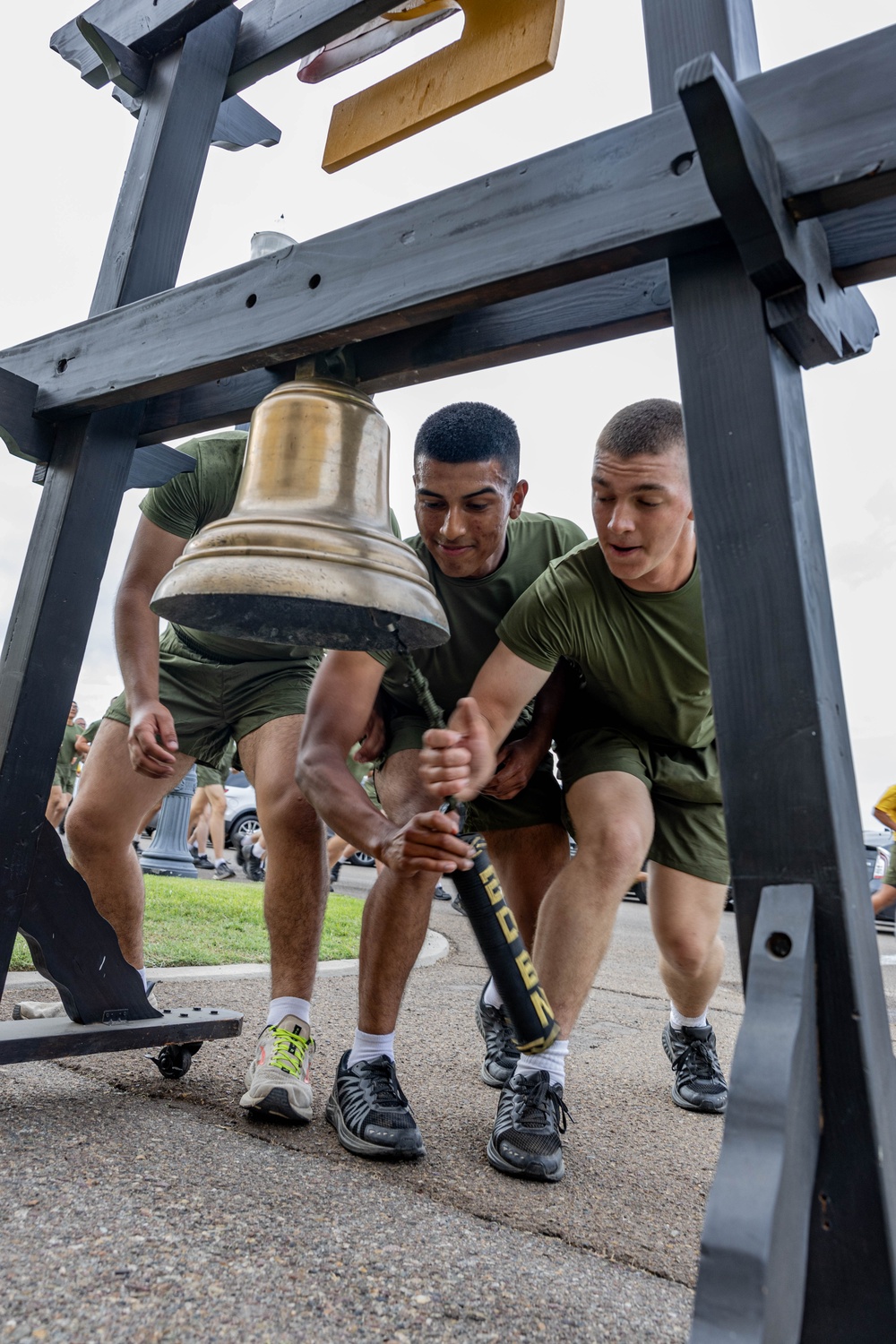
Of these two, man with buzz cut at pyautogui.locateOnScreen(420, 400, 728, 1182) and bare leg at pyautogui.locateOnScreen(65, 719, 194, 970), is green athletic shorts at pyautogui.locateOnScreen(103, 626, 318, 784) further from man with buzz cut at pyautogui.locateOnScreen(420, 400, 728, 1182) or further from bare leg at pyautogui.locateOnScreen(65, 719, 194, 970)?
man with buzz cut at pyautogui.locateOnScreen(420, 400, 728, 1182)

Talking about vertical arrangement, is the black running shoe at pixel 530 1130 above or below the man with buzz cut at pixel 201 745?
below

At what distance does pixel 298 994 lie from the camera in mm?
2508

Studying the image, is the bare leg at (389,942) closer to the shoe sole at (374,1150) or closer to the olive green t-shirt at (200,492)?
the shoe sole at (374,1150)

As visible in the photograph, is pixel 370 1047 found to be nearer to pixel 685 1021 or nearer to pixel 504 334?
pixel 685 1021

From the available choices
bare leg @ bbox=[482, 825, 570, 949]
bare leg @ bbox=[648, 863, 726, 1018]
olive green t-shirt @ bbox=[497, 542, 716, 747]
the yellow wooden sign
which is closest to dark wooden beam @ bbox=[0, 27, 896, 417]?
the yellow wooden sign

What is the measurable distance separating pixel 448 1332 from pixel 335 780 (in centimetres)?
127

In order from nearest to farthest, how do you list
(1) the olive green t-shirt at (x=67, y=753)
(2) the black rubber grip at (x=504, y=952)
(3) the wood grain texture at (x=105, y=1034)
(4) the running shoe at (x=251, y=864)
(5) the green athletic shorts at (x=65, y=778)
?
(2) the black rubber grip at (x=504, y=952) < (3) the wood grain texture at (x=105, y=1034) < (4) the running shoe at (x=251, y=864) < (1) the olive green t-shirt at (x=67, y=753) < (5) the green athletic shorts at (x=65, y=778)

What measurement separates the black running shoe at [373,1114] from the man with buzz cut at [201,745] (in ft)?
0.38

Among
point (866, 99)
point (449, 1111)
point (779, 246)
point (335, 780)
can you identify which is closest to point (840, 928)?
point (779, 246)

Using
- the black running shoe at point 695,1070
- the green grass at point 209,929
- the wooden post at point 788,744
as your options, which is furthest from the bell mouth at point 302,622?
the green grass at point 209,929

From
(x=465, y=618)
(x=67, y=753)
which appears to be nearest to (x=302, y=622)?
(x=465, y=618)

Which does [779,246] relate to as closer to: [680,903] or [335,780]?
[335,780]

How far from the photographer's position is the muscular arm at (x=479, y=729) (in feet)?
6.03

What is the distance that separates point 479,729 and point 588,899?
598mm
